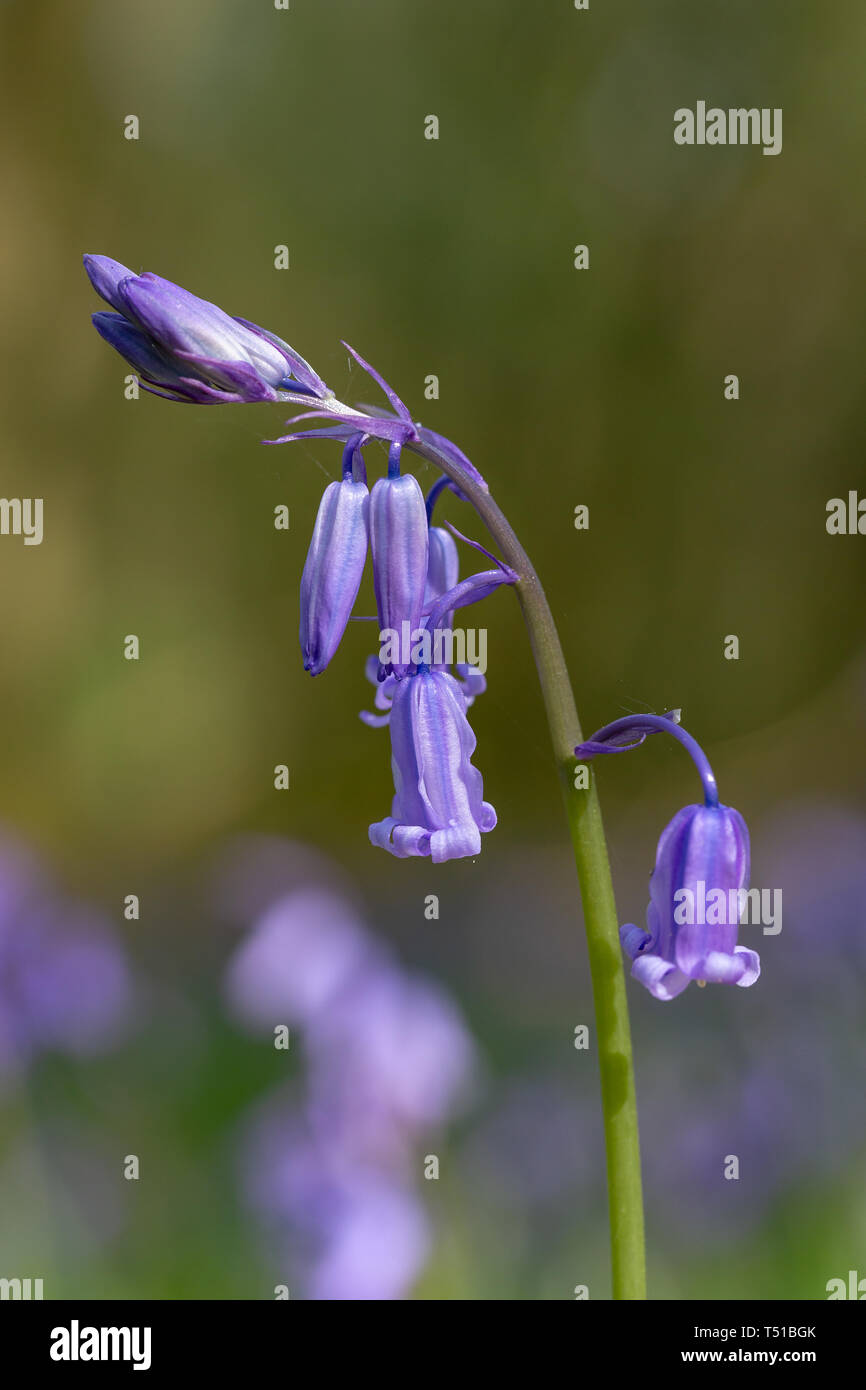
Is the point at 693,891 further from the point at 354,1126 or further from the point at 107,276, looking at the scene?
the point at 354,1126

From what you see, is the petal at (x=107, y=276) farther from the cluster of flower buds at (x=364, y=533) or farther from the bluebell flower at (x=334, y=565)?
the bluebell flower at (x=334, y=565)

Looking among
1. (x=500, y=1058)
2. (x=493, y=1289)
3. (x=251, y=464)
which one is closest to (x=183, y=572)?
(x=251, y=464)

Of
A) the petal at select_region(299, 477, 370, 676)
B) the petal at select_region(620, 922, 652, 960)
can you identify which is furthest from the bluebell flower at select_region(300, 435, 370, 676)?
the petal at select_region(620, 922, 652, 960)

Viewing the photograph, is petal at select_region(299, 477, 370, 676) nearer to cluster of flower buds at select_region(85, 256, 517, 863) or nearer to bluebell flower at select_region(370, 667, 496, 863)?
cluster of flower buds at select_region(85, 256, 517, 863)

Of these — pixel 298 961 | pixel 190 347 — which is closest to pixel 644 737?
pixel 190 347

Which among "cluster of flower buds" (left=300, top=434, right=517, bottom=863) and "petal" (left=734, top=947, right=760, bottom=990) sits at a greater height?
"cluster of flower buds" (left=300, top=434, right=517, bottom=863)

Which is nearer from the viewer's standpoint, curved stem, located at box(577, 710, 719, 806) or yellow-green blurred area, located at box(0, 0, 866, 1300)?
curved stem, located at box(577, 710, 719, 806)

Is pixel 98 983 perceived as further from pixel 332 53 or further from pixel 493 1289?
pixel 332 53
